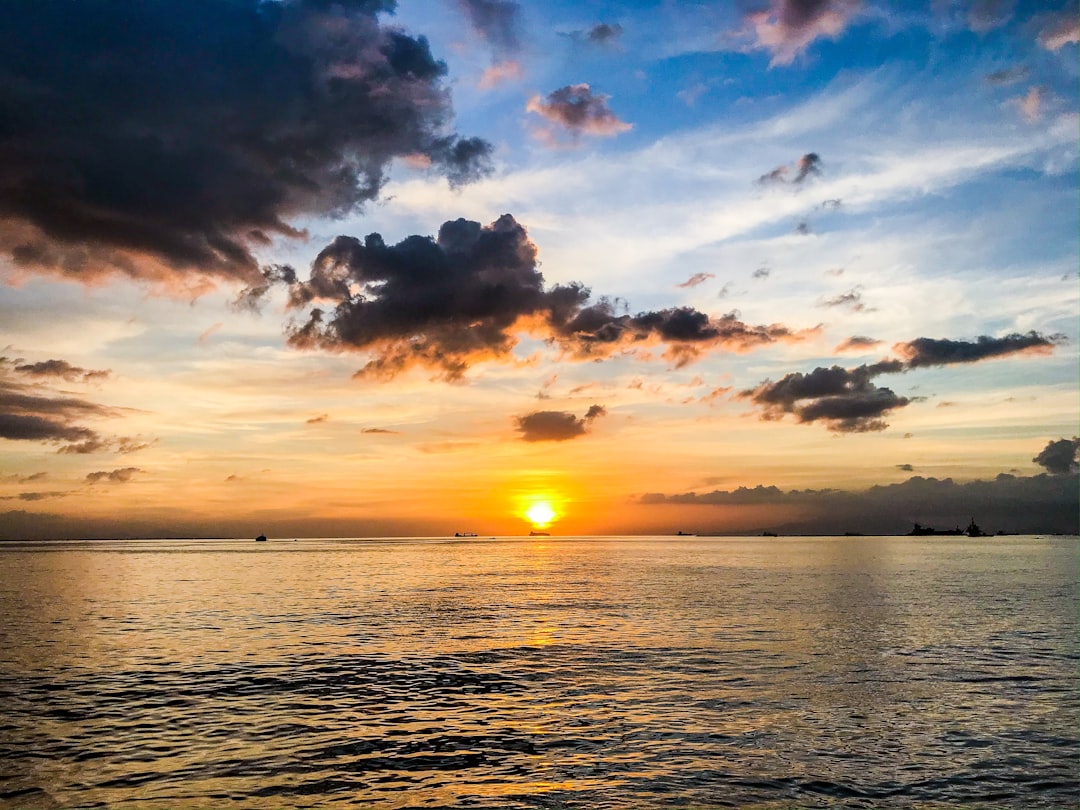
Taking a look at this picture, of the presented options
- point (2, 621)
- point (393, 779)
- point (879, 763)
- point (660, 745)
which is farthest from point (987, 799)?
→ point (2, 621)

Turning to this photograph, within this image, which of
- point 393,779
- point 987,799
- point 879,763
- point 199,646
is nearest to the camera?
point 987,799

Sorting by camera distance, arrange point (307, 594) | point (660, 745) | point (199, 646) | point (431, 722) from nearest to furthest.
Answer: point (660, 745) → point (431, 722) → point (199, 646) → point (307, 594)

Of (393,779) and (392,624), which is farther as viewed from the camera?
(392,624)

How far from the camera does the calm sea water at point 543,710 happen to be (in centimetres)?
2314

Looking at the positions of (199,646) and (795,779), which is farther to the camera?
(199,646)

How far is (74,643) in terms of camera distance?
53531mm

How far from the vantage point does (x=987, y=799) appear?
22.3m

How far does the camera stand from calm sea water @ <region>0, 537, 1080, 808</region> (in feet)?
75.9

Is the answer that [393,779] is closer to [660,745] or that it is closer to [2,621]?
[660,745]

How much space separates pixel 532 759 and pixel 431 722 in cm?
704

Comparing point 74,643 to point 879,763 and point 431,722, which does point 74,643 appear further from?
point 879,763

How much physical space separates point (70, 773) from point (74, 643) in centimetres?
3515

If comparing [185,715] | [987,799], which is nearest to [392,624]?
[185,715]

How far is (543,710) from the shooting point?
33281 mm
